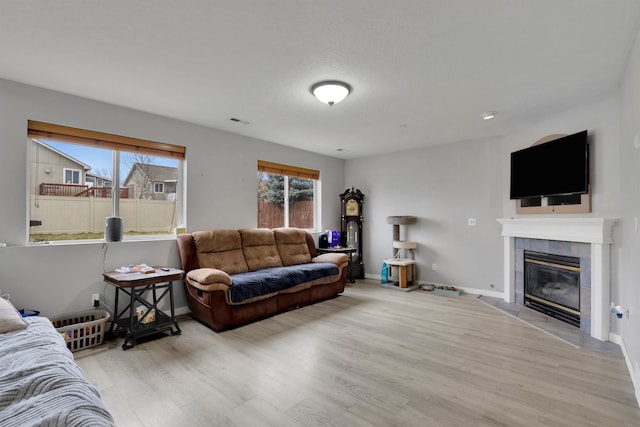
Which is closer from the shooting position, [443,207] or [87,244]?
[87,244]

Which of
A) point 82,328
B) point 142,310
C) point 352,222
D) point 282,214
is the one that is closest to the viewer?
point 82,328

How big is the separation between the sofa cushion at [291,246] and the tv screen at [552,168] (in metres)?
3.12

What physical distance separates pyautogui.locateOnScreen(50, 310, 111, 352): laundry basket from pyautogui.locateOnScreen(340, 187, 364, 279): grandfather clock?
13.3 feet

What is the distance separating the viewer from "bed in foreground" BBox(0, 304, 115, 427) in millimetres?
1105

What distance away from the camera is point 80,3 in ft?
5.90

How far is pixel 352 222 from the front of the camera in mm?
6203

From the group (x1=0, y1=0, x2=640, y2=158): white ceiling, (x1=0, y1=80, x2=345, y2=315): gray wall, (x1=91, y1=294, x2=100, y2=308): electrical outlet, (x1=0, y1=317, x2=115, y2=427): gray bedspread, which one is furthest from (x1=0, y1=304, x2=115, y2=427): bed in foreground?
(x1=0, y1=0, x2=640, y2=158): white ceiling

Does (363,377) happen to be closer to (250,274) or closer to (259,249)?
(250,274)

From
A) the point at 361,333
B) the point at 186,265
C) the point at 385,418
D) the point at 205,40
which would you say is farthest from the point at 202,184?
the point at 385,418

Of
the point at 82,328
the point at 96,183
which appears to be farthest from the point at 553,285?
the point at 96,183

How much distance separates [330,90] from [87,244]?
9.44ft

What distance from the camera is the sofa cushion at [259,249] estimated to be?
169 inches

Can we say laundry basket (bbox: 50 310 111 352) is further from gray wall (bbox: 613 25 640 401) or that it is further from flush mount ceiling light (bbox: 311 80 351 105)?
gray wall (bbox: 613 25 640 401)

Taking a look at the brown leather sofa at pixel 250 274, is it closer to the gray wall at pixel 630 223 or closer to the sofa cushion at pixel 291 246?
the sofa cushion at pixel 291 246
